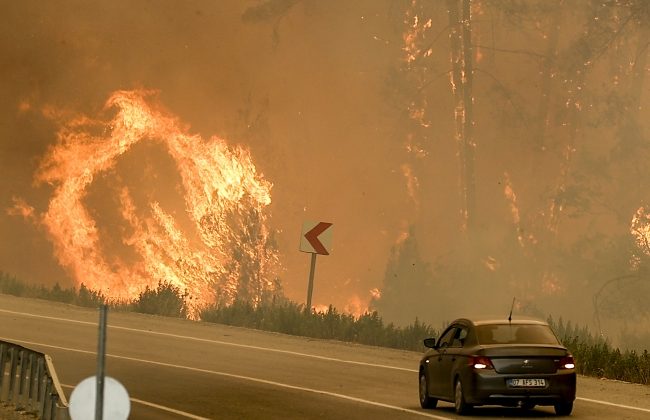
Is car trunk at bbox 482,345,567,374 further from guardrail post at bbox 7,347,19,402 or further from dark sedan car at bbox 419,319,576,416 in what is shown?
guardrail post at bbox 7,347,19,402

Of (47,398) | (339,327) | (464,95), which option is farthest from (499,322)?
(464,95)

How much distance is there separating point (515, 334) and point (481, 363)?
43.4 inches

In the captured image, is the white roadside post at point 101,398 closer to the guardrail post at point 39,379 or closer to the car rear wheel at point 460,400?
the guardrail post at point 39,379

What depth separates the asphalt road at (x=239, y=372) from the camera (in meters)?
19.2

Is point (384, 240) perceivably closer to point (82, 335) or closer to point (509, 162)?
point (509, 162)

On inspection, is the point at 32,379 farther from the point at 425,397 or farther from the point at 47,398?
the point at 425,397

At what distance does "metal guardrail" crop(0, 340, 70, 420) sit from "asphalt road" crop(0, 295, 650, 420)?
5.84 feet

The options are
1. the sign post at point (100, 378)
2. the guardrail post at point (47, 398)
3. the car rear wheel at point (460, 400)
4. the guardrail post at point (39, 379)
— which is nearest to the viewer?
the sign post at point (100, 378)

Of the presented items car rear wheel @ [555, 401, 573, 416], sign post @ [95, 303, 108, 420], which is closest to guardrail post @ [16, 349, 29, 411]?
car rear wheel @ [555, 401, 573, 416]

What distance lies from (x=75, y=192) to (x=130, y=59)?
347 inches

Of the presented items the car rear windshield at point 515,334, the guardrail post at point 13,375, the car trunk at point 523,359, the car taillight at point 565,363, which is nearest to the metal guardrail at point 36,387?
the guardrail post at point 13,375

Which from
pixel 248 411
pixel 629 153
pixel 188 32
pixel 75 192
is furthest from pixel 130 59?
pixel 248 411

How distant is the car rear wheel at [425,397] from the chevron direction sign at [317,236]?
14934mm

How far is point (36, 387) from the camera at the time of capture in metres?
16.6
